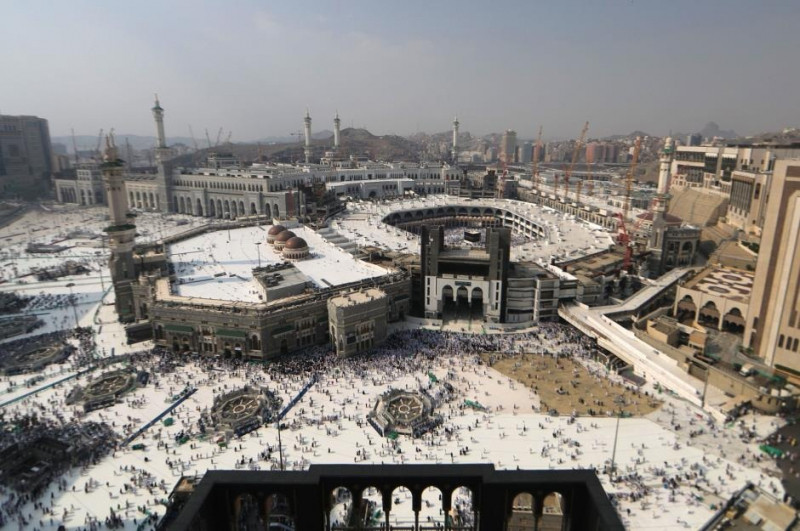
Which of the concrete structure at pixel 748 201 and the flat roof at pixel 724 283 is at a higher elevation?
the concrete structure at pixel 748 201

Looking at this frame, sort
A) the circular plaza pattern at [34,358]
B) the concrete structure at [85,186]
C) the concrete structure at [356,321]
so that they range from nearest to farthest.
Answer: the circular plaza pattern at [34,358], the concrete structure at [356,321], the concrete structure at [85,186]

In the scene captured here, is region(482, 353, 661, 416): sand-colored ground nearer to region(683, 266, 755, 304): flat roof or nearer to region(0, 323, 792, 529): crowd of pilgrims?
region(0, 323, 792, 529): crowd of pilgrims

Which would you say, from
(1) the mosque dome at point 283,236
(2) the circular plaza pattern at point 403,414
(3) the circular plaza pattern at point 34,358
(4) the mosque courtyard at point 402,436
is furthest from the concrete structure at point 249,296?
(2) the circular plaza pattern at point 403,414

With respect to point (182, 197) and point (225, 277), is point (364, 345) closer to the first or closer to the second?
point (225, 277)

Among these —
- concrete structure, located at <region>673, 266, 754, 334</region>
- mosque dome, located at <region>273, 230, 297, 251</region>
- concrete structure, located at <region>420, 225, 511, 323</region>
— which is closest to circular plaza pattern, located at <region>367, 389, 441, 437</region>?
concrete structure, located at <region>420, 225, 511, 323</region>

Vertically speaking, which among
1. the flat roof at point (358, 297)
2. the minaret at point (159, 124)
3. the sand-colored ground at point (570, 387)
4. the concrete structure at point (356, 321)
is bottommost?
the sand-colored ground at point (570, 387)

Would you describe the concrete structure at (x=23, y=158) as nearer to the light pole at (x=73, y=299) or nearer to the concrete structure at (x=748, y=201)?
the light pole at (x=73, y=299)

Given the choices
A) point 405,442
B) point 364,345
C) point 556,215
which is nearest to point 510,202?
point 556,215
